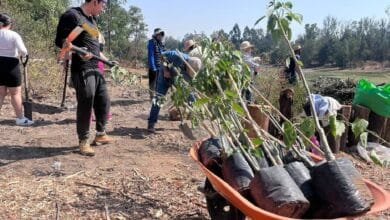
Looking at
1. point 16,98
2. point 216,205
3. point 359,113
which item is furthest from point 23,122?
point 359,113

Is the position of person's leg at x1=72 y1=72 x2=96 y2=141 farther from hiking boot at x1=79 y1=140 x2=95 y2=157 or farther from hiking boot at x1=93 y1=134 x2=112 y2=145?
hiking boot at x1=93 y1=134 x2=112 y2=145

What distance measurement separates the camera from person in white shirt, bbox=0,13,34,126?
679cm

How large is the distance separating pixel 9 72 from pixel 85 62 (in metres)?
2.43

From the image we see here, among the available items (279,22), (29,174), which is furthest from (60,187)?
(279,22)

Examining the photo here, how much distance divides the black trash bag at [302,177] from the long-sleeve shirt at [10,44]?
540cm

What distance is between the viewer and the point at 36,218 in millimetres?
3652

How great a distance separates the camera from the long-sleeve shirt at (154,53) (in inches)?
351

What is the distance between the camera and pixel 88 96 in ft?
16.6

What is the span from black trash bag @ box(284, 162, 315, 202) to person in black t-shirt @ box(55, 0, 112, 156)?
3027mm

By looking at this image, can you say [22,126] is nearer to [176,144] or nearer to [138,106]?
[176,144]

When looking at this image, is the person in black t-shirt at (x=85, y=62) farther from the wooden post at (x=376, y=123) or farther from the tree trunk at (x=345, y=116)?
the wooden post at (x=376, y=123)

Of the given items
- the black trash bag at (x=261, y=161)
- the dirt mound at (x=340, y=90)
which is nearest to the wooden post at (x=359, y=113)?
the dirt mound at (x=340, y=90)

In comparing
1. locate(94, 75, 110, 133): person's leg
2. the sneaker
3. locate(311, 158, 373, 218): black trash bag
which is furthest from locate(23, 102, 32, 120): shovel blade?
locate(311, 158, 373, 218): black trash bag

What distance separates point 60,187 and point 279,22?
2.59 m
